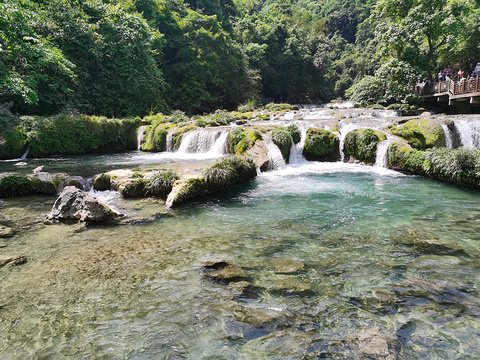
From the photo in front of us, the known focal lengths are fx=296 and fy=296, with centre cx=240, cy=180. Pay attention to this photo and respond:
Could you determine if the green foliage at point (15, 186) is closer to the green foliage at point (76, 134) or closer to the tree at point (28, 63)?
the tree at point (28, 63)

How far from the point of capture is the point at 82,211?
686 cm

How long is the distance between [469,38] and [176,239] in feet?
95.6

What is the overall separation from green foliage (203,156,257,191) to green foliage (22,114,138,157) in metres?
12.0

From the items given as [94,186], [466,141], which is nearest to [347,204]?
[94,186]

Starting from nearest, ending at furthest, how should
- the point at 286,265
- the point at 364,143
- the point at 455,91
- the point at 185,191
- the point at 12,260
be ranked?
the point at 286,265 → the point at 12,260 → the point at 185,191 → the point at 364,143 → the point at 455,91

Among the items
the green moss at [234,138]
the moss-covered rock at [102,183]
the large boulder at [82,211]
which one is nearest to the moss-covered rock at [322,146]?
the green moss at [234,138]

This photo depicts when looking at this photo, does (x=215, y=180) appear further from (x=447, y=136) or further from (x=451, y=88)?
(x=451, y=88)

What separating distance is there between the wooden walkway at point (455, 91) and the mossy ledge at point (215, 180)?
1515 centimetres

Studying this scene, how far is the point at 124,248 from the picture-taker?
18.1ft

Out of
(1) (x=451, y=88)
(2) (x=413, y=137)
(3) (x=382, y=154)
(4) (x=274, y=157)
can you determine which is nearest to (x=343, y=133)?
(3) (x=382, y=154)

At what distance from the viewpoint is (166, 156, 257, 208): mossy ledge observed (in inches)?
339

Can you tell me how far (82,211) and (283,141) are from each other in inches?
379

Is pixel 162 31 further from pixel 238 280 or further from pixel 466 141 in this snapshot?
pixel 238 280

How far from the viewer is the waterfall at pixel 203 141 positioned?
1613 centimetres
